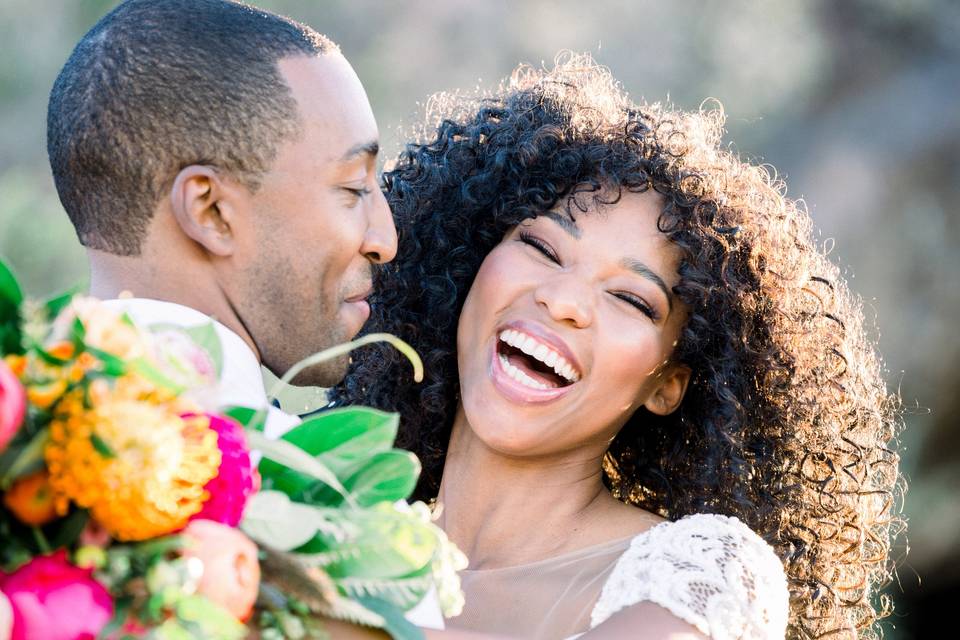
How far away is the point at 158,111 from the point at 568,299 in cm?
128

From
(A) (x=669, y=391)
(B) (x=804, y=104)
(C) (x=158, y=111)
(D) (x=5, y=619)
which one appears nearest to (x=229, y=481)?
(D) (x=5, y=619)

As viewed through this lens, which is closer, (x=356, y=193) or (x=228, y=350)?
(x=228, y=350)

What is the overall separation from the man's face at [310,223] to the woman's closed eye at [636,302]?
3.18 feet

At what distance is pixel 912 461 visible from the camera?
6.68m

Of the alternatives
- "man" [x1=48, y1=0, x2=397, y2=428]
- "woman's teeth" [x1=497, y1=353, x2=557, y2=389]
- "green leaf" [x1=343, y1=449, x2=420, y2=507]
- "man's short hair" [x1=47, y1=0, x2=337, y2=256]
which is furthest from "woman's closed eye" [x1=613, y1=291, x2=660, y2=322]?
"green leaf" [x1=343, y1=449, x2=420, y2=507]

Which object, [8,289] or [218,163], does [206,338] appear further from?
[218,163]

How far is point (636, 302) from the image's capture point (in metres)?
3.24

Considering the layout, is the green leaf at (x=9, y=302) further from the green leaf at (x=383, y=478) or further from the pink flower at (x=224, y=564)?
the green leaf at (x=383, y=478)

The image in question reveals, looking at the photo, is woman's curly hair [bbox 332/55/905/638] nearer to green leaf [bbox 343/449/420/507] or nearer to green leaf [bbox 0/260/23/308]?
green leaf [bbox 343/449/420/507]

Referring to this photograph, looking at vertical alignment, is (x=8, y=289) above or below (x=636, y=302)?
below

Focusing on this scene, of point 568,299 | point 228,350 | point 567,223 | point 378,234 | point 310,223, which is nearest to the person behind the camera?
point 228,350

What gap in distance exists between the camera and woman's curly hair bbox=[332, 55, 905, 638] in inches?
132

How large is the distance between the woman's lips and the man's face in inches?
34.0

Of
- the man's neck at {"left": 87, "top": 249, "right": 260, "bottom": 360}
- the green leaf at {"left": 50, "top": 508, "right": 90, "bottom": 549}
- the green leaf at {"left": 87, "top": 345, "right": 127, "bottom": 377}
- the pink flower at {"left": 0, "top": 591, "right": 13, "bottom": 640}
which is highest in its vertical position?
the man's neck at {"left": 87, "top": 249, "right": 260, "bottom": 360}
